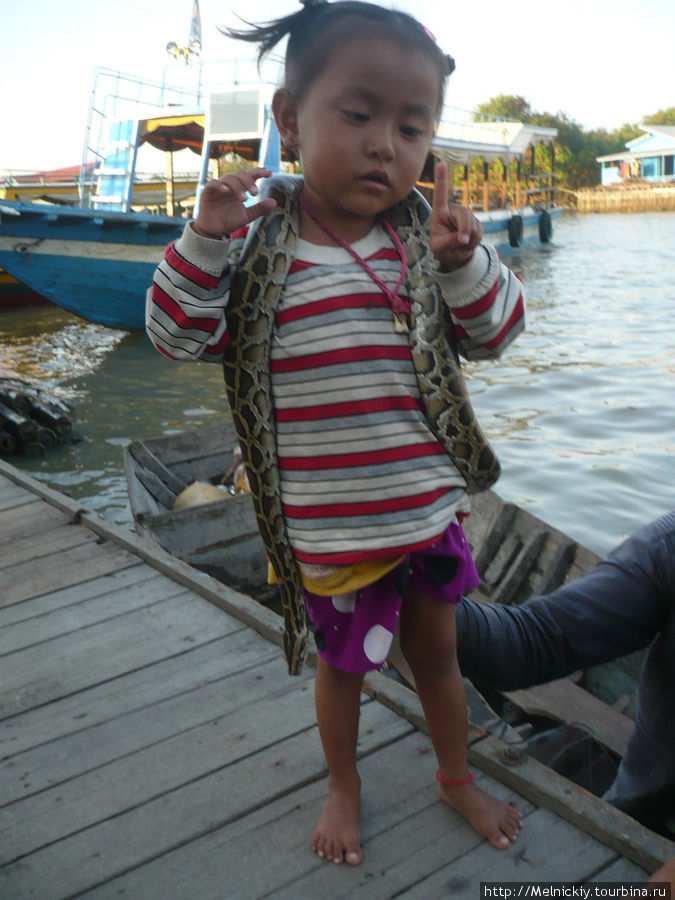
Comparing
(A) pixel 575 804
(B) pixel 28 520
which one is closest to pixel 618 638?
(A) pixel 575 804

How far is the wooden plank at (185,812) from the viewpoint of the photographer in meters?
1.88

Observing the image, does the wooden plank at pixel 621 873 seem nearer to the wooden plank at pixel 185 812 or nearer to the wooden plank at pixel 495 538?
the wooden plank at pixel 185 812

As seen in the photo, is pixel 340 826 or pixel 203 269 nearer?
pixel 203 269

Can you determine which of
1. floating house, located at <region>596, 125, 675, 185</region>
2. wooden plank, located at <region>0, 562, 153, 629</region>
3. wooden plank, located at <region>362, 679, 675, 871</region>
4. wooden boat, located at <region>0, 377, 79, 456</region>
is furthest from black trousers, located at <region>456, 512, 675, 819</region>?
floating house, located at <region>596, 125, 675, 185</region>

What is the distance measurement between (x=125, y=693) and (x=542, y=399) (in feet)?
28.9

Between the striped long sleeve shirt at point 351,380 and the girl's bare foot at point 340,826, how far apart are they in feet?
2.10

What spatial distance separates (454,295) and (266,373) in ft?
1.40

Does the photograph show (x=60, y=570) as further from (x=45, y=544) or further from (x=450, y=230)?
(x=450, y=230)

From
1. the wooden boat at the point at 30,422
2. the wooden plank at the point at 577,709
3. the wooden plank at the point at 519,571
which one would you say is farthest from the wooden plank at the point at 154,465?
the wooden boat at the point at 30,422

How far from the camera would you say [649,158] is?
57438mm

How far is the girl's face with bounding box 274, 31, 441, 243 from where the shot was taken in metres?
1.58

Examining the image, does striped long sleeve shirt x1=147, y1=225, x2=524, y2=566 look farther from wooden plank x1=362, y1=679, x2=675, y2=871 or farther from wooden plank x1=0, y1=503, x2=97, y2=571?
wooden plank x1=0, y1=503, x2=97, y2=571

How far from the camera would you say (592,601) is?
2369mm

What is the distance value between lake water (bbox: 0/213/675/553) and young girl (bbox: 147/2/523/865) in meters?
4.94
